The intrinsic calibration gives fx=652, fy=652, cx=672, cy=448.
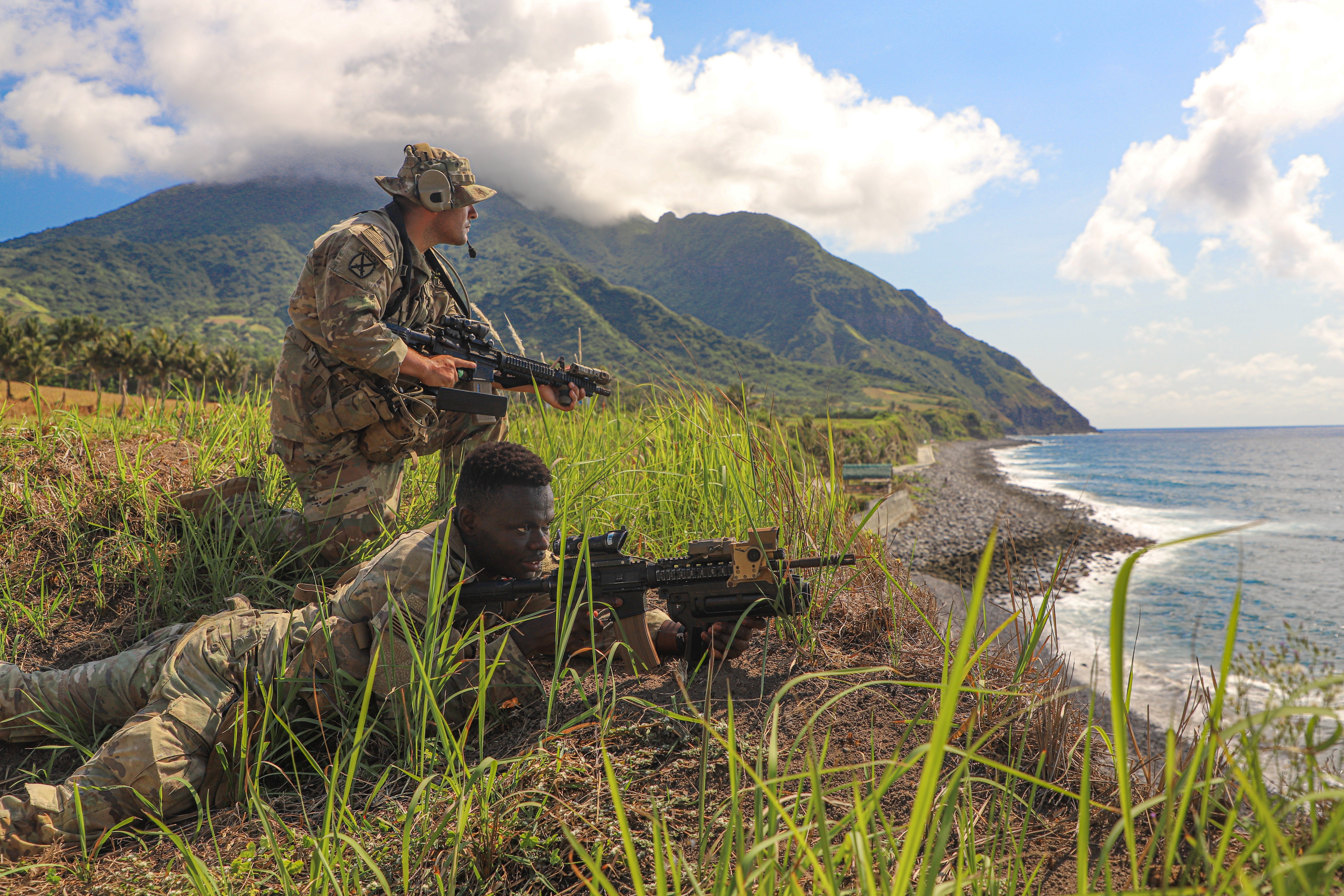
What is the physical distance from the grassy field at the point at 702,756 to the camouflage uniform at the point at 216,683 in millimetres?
109

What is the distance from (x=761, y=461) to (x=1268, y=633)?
19065mm

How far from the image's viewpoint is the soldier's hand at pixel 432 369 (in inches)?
130

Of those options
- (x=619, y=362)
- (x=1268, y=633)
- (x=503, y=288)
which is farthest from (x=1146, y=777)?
(x=503, y=288)

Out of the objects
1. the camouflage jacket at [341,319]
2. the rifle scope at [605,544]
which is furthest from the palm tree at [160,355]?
the rifle scope at [605,544]

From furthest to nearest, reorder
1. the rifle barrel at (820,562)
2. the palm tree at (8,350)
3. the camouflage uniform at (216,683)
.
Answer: the palm tree at (8,350), the rifle barrel at (820,562), the camouflage uniform at (216,683)

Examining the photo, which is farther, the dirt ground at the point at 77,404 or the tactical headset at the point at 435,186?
the dirt ground at the point at 77,404

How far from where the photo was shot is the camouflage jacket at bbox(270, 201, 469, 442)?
3090 mm

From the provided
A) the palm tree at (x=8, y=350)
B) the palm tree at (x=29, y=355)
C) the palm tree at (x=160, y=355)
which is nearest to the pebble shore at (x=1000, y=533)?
the palm tree at (x=29, y=355)

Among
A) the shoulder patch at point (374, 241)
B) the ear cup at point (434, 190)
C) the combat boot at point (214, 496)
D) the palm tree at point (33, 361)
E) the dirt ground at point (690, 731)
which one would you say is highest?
the palm tree at point (33, 361)

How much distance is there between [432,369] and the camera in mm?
3359

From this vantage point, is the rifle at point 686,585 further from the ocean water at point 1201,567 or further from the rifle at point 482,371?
the rifle at point 482,371

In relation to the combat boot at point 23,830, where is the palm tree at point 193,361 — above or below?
above

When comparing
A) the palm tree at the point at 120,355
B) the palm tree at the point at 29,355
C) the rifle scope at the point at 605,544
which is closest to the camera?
the rifle scope at the point at 605,544

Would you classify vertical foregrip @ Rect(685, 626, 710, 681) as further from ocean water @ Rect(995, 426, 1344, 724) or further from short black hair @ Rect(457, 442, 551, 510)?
ocean water @ Rect(995, 426, 1344, 724)
